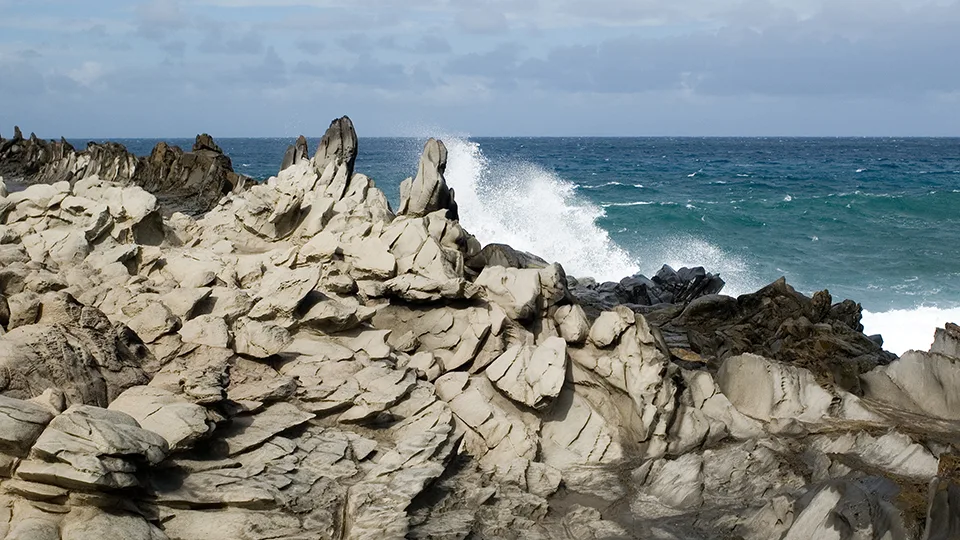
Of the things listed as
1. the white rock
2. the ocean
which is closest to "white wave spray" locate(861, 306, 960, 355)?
the ocean

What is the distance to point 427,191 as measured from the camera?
16953 mm

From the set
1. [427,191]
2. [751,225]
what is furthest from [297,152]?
[751,225]

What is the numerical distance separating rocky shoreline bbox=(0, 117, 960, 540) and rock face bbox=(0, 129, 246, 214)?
1395 cm

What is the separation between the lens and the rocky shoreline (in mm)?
8367

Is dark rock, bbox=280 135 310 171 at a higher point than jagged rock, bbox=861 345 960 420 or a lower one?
higher

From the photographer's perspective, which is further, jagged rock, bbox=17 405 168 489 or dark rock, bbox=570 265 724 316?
dark rock, bbox=570 265 724 316

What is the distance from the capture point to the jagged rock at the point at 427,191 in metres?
16.9

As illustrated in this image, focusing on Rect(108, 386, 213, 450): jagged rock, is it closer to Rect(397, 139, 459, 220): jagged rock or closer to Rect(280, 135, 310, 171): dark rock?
Rect(397, 139, 459, 220): jagged rock

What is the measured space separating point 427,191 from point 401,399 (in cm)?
651

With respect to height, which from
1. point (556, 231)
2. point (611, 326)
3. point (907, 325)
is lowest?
point (907, 325)

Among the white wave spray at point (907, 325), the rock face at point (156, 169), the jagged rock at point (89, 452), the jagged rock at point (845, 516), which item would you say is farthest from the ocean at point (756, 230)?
the jagged rock at point (89, 452)

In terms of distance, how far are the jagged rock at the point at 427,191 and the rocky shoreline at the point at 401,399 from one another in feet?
0.16

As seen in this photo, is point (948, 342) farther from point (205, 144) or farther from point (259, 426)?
point (205, 144)

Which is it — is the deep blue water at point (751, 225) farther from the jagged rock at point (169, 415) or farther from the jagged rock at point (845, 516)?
the jagged rock at point (169, 415)
